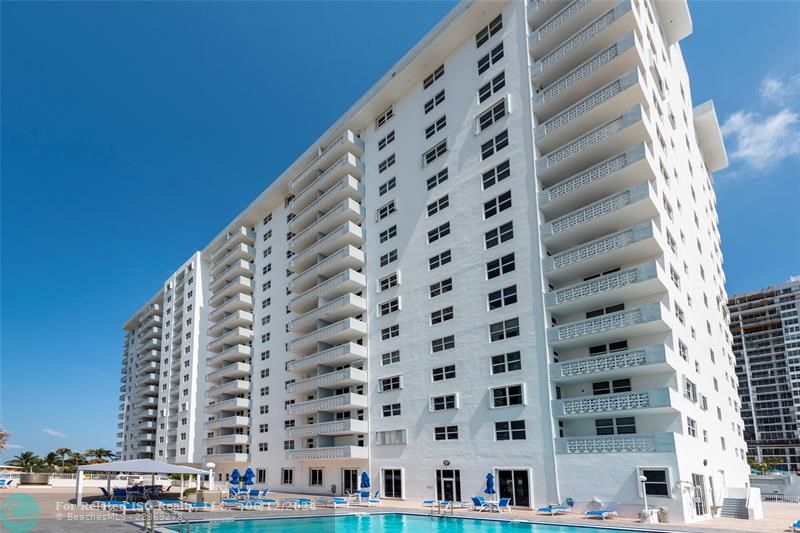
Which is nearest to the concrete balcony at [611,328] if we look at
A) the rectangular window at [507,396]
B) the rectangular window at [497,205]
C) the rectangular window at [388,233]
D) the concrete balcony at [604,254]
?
the concrete balcony at [604,254]

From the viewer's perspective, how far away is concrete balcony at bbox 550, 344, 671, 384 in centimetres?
2769

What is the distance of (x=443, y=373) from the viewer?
125 ft

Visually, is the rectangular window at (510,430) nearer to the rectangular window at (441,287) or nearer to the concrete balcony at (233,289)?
the rectangular window at (441,287)

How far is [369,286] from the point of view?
47.1 m

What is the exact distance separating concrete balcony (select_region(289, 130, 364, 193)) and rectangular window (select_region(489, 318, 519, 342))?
951 inches

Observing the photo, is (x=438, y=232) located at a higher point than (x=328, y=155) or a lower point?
lower

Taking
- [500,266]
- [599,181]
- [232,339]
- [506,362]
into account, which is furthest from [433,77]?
[232,339]

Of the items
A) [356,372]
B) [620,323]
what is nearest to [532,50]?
[620,323]

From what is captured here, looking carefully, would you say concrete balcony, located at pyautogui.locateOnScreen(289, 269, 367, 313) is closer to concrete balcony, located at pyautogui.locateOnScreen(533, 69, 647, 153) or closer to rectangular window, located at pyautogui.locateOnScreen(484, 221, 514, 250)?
→ rectangular window, located at pyautogui.locateOnScreen(484, 221, 514, 250)

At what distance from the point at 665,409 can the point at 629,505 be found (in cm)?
495

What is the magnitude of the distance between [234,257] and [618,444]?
53049 mm

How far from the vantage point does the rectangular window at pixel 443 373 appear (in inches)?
1479

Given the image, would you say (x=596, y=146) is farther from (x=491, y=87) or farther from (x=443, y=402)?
(x=443, y=402)

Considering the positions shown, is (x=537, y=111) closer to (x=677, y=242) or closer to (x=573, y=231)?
(x=573, y=231)
